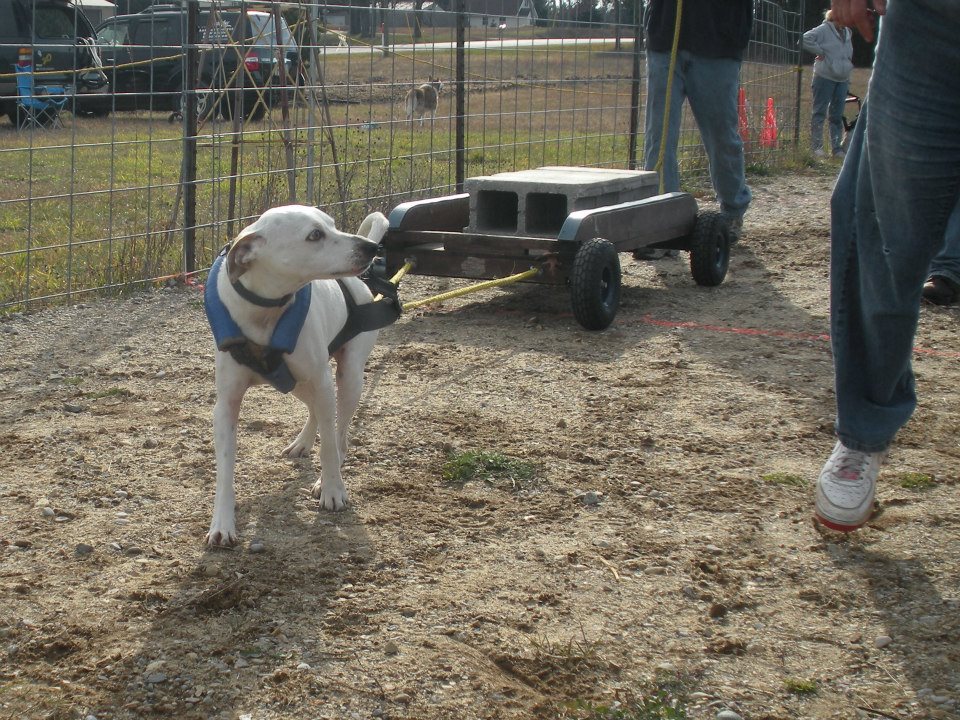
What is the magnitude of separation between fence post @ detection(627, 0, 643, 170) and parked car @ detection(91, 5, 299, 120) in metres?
3.71

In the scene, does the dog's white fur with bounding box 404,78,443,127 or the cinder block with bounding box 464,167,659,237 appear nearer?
the cinder block with bounding box 464,167,659,237

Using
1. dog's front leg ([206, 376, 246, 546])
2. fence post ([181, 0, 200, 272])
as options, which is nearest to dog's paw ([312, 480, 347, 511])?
dog's front leg ([206, 376, 246, 546])

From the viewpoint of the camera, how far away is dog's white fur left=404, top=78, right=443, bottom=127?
8.03 meters

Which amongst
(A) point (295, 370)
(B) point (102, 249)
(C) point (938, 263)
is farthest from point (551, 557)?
(B) point (102, 249)

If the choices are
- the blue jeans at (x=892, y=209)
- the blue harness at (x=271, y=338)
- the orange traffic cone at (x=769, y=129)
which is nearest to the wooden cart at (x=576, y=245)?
the blue harness at (x=271, y=338)

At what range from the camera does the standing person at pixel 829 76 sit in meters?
13.1

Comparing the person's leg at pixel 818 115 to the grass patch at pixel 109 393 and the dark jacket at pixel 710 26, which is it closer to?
the dark jacket at pixel 710 26

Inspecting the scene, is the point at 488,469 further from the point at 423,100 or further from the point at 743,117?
the point at 743,117

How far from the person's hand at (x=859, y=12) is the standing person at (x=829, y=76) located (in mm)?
10487

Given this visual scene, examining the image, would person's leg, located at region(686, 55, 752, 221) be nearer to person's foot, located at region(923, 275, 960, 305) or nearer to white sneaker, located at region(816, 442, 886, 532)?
person's foot, located at region(923, 275, 960, 305)

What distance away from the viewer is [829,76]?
1330 cm

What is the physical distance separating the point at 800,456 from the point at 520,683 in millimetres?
1801

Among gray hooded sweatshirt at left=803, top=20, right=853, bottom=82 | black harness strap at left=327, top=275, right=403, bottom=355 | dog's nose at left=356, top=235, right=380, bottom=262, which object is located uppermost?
gray hooded sweatshirt at left=803, top=20, right=853, bottom=82

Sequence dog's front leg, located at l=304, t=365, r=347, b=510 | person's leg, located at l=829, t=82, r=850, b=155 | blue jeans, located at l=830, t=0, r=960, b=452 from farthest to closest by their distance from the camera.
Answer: person's leg, located at l=829, t=82, r=850, b=155 < dog's front leg, located at l=304, t=365, r=347, b=510 < blue jeans, located at l=830, t=0, r=960, b=452
